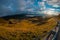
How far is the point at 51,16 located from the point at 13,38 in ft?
1.34

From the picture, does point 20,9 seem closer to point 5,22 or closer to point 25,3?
point 25,3

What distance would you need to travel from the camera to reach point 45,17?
51.7 inches

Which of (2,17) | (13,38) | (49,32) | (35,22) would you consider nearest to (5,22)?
(2,17)

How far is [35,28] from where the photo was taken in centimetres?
128

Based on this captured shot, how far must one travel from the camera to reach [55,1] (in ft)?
4.32

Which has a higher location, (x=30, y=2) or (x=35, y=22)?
(x=30, y=2)

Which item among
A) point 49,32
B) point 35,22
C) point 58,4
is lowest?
point 49,32

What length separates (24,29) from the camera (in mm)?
1267

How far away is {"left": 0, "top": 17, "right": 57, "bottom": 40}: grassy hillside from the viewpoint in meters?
1.25

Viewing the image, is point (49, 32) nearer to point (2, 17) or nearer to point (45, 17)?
point (45, 17)

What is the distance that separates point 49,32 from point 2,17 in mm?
453

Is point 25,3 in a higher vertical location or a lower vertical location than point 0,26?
higher

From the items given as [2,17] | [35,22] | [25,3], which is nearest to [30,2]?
[25,3]

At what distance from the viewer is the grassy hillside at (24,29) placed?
49.3 inches
